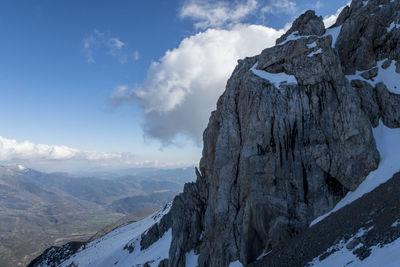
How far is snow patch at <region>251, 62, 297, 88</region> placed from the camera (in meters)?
38.2

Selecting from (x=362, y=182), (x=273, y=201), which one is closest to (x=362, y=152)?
Answer: (x=362, y=182)

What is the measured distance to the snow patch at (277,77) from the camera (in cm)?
3822

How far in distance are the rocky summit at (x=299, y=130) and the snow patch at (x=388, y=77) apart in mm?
134

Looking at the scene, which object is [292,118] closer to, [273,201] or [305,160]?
[305,160]

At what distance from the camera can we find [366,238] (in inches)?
746

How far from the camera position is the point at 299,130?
116 feet

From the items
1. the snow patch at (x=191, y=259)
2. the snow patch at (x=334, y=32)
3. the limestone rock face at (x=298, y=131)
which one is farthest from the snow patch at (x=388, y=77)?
the snow patch at (x=191, y=259)

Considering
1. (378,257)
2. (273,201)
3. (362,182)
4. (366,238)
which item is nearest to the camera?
(378,257)

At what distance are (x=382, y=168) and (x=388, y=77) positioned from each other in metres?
17.7

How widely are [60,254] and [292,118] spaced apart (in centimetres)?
15614

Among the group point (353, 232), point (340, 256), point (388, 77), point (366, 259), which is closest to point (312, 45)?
point (388, 77)

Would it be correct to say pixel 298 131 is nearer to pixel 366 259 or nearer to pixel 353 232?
pixel 353 232

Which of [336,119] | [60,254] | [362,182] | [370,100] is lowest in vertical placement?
[60,254]

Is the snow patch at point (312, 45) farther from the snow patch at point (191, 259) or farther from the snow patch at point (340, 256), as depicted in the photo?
the snow patch at point (191, 259)
